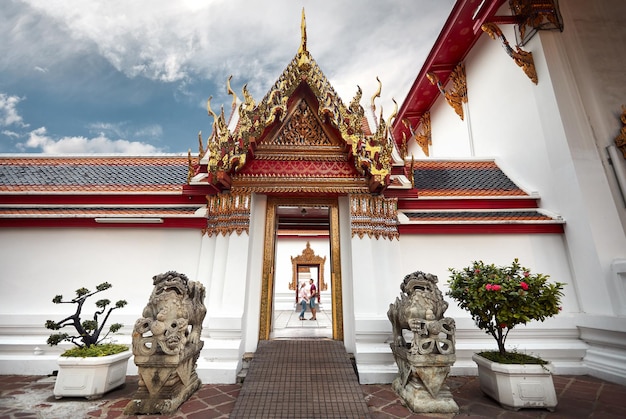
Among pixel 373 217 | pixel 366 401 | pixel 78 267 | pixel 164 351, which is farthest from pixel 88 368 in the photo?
pixel 373 217

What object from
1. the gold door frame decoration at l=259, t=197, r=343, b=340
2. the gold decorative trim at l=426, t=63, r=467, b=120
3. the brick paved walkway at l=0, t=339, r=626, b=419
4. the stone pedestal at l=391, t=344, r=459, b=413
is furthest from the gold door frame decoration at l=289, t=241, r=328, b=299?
the stone pedestal at l=391, t=344, r=459, b=413

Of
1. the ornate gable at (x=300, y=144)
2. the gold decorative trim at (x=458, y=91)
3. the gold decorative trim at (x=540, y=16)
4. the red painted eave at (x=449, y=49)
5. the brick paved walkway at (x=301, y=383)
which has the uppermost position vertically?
the red painted eave at (x=449, y=49)

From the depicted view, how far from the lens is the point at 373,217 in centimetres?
456

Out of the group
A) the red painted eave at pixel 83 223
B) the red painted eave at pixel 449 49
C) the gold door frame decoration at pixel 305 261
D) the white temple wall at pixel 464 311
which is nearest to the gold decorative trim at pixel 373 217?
the white temple wall at pixel 464 311

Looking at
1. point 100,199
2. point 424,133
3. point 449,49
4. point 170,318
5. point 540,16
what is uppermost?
point 449,49

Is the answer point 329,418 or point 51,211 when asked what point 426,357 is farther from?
point 51,211

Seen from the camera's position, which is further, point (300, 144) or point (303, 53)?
point (300, 144)

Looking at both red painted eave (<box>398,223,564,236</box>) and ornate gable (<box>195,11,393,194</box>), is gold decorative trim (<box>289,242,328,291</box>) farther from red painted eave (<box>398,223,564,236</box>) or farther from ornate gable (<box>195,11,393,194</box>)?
ornate gable (<box>195,11,393,194</box>)

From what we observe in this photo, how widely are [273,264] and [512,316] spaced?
310 cm

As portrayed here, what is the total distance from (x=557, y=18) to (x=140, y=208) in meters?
8.02

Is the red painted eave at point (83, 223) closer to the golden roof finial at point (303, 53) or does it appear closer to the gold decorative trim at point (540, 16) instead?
the golden roof finial at point (303, 53)

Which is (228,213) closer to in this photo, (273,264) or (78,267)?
(273,264)

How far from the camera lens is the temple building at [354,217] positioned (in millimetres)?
4098

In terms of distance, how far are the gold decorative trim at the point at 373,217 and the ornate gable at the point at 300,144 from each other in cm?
17
